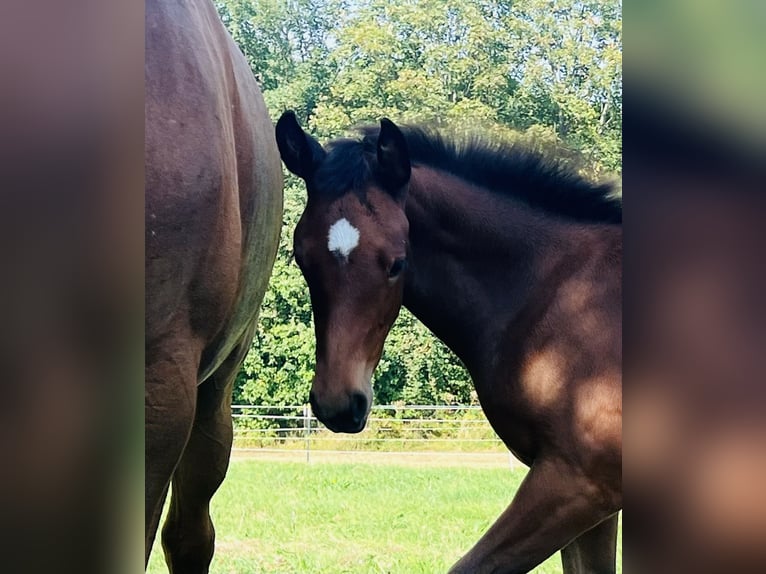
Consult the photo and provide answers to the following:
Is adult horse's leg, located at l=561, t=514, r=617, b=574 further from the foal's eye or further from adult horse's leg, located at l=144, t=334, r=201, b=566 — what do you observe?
adult horse's leg, located at l=144, t=334, r=201, b=566

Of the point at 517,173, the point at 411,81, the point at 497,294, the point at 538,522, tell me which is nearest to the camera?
the point at 538,522

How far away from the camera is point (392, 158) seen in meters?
2.46

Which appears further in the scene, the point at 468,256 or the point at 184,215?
the point at 468,256

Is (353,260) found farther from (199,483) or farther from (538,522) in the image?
(199,483)

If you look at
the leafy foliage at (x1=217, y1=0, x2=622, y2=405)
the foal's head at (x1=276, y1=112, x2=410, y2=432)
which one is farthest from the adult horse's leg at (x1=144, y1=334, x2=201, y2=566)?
the leafy foliage at (x1=217, y1=0, x2=622, y2=405)

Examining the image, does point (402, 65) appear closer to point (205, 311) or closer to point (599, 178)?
point (599, 178)

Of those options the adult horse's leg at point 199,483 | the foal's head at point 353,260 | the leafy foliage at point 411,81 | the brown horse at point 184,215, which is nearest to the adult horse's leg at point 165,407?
the brown horse at point 184,215

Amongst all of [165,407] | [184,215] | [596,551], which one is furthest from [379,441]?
[184,215]

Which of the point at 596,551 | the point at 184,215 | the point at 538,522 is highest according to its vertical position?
the point at 184,215

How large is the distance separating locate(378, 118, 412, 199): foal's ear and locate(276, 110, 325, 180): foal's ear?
0.21 meters

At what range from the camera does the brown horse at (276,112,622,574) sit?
229cm

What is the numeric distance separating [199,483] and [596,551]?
1.44 m
